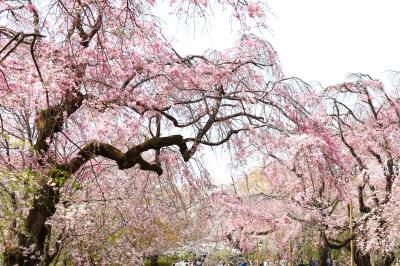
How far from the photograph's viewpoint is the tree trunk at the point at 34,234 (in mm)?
7719

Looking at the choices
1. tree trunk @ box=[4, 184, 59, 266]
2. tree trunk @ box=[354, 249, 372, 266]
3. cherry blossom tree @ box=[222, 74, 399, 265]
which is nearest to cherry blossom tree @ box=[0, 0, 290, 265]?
tree trunk @ box=[4, 184, 59, 266]

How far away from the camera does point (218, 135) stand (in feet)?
28.1

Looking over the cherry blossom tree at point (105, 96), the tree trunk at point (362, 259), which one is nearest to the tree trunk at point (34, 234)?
the cherry blossom tree at point (105, 96)

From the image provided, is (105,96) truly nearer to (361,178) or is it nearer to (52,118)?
(52,118)

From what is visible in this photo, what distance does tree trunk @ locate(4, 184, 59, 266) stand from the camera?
25.3 feet

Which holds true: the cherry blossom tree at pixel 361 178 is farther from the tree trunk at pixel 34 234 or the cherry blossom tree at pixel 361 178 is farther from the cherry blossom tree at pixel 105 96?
the tree trunk at pixel 34 234

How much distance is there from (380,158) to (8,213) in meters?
10.2

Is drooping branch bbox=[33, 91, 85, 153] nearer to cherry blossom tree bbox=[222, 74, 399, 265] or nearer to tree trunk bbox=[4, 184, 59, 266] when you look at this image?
tree trunk bbox=[4, 184, 59, 266]

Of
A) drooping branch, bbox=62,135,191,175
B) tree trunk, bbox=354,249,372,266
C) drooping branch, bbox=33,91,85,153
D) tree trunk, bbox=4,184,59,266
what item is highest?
drooping branch, bbox=33,91,85,153

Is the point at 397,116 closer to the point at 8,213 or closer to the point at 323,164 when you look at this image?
the point at 323,164

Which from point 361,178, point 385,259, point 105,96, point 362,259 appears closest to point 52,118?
point 105,96

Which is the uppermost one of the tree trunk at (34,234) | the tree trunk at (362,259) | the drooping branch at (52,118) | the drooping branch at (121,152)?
the drooping branch at (52,118)

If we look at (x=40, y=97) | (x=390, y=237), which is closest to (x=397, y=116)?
(x=390, y=237)

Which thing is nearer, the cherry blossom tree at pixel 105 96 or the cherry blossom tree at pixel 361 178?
the cherry blossom tree at pixel 105 96
